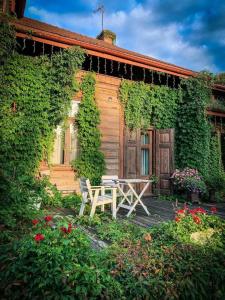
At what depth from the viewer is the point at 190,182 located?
8555 millimetres

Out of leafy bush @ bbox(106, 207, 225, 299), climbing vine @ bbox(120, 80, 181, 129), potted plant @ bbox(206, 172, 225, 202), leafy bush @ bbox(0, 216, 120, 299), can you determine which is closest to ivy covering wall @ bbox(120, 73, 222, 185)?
climbing vine @ bbox(120, 80, 181, 129)

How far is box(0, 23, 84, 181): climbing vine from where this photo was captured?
6.58 m

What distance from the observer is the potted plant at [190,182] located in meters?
8.54

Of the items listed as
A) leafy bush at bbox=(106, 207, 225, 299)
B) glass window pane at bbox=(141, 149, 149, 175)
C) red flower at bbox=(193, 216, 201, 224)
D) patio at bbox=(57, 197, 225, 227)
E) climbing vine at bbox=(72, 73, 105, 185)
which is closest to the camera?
leafy bush at bbox=(106, 207, 225, 299)

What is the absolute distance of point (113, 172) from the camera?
8.80 meters

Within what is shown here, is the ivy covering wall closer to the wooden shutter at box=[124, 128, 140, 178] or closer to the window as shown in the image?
the wooden shutter at box=[124, 128, 140, 178]

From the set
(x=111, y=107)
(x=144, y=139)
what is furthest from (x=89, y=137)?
(x=144, y=139)

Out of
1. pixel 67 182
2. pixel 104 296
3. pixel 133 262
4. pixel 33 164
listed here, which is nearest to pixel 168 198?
pixel 67 182

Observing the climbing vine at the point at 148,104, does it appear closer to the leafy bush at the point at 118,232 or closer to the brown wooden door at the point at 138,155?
the brown wooden door at the point at 138,155

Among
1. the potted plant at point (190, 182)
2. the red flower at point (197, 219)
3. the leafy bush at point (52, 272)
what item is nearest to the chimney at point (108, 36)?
the potted plant at point (190, 182)

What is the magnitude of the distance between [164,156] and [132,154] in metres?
1.29

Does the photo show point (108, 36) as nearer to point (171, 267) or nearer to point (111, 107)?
point (111, 107)

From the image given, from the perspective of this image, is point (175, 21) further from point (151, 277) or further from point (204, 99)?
point (151, 277)

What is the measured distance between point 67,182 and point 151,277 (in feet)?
18.4
